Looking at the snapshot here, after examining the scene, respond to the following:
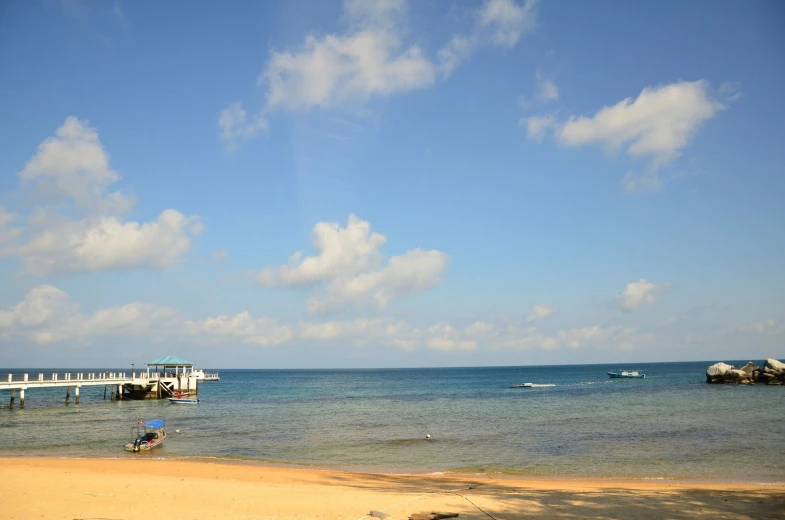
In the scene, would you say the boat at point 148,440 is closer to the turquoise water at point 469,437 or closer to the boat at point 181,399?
the turquoise water at point 469,437

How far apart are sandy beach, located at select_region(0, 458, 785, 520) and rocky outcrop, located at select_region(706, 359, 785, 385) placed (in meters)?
72.4

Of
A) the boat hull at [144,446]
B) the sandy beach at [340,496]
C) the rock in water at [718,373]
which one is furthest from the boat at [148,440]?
the rock in water at [718,373]

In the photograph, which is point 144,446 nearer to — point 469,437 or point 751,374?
point 469,437

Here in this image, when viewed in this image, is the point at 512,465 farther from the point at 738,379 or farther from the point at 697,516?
the point at 738,379

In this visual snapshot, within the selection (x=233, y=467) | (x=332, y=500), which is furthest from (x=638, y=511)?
(x=233, y=467)

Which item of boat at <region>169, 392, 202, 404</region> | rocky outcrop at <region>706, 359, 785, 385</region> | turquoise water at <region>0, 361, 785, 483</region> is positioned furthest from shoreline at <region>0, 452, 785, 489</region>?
rocky outcrop at <region>706, 359, 785, 385</region>

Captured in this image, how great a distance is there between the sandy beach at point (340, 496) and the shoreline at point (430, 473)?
0.42 meters

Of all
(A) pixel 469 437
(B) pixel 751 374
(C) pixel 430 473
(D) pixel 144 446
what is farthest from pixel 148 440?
(B) pixel 751 374

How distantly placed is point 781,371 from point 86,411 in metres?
89.1

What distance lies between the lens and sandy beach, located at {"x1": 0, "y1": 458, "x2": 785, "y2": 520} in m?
13.7

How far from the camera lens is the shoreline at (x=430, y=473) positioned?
65.2 feet

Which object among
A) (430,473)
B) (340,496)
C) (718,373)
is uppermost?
(340,496)

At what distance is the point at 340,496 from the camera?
15969 mm

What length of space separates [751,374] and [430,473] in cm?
7797
